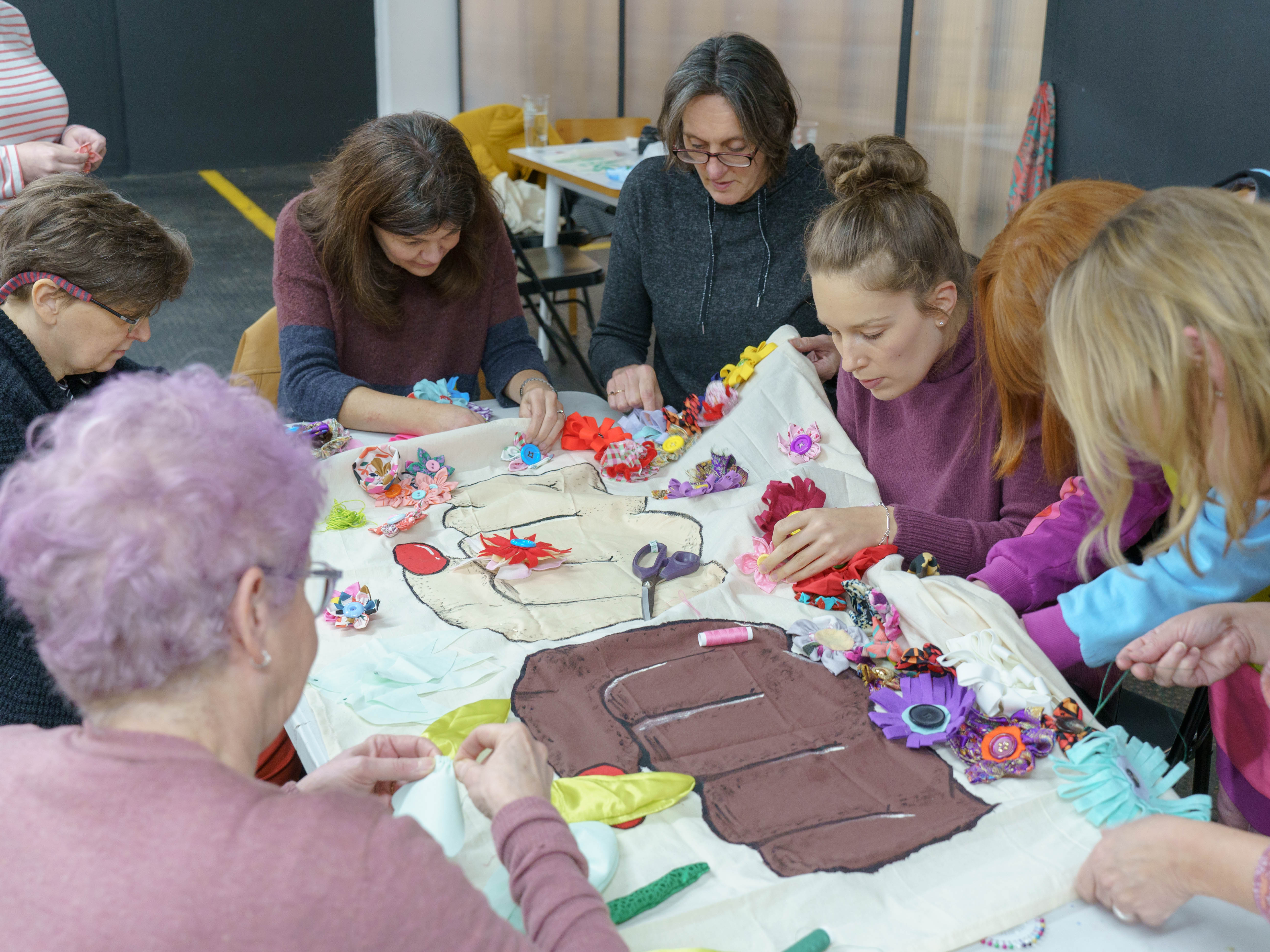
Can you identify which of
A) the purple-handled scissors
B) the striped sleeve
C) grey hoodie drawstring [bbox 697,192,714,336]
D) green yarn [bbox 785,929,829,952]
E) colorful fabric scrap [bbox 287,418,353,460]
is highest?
A: the striped sleeve

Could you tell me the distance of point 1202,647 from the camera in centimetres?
139

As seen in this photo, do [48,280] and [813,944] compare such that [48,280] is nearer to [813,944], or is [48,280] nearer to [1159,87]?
[813,944]

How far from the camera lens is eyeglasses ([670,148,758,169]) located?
2.65 meters

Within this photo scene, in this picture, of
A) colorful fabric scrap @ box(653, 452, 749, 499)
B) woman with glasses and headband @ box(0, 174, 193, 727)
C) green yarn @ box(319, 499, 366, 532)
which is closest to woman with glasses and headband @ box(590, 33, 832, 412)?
colorful fabric scrap @ box(653, 452, 749, 499)

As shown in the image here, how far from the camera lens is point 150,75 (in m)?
9.30

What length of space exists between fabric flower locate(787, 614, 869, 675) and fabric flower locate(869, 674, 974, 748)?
7 cm

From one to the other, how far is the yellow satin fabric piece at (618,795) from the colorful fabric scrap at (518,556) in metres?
0.60

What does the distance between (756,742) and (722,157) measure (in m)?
1.72

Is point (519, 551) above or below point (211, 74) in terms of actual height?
below

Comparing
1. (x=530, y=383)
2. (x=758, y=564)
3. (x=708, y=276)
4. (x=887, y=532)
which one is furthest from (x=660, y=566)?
(x=708, y=276)

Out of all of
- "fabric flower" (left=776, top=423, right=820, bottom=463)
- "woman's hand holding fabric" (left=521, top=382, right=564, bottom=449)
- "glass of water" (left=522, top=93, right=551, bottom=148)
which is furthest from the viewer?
"glass of water" (left=522, top=93, right=551, bottom=148)

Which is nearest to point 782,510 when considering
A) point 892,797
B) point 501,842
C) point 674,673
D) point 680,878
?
point 674,673

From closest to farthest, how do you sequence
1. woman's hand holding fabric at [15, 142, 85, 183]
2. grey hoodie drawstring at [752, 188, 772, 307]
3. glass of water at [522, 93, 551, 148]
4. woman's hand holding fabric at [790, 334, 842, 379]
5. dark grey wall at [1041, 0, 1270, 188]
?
woman's hand holding fabric at [790, 334, 842, 379] < grey hoodie drawstring at [752, 188, 772, 307] < woman's hand holding fabric at [15, 142, 85, 183] < dark grey wall at [1041, 0, 1270, 188] < glass of water at [522, 93, 551, 148]

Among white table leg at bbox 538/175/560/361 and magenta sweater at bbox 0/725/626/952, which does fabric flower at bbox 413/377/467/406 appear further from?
white table leg at bbox 538/175/560/361
